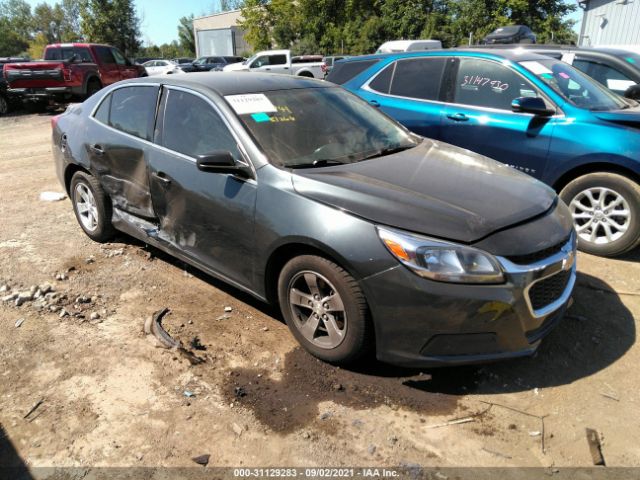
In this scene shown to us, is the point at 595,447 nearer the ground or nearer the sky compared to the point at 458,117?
nearer the ground

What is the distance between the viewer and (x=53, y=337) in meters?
3.38

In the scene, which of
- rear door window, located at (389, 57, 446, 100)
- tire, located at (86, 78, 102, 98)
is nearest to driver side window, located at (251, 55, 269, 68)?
tire, located at (86, 78, 102, 98)

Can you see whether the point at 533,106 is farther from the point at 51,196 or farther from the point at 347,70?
the point at 51,196

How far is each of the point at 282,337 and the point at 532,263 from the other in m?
1.64

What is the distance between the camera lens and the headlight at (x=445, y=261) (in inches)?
98.1

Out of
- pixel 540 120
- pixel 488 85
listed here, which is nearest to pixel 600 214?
pixel 540 120

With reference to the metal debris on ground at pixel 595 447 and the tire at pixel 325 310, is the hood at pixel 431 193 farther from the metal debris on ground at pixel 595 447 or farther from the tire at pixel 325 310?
the metal debris on ground at pixel 595 447

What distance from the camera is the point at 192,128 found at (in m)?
3.62

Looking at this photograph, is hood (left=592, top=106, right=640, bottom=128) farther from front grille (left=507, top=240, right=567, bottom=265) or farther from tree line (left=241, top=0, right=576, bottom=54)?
tree line (left=241, top=0, right=576, bottom=54)

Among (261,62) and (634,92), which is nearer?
(634,92)

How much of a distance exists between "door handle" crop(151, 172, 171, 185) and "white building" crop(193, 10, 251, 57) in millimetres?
47438

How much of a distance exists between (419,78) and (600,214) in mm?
2456

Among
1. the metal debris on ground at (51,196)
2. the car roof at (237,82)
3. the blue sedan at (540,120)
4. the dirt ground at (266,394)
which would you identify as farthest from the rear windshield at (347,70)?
the metal debris on ground at (51,196)

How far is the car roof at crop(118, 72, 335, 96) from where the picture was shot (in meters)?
3.62
